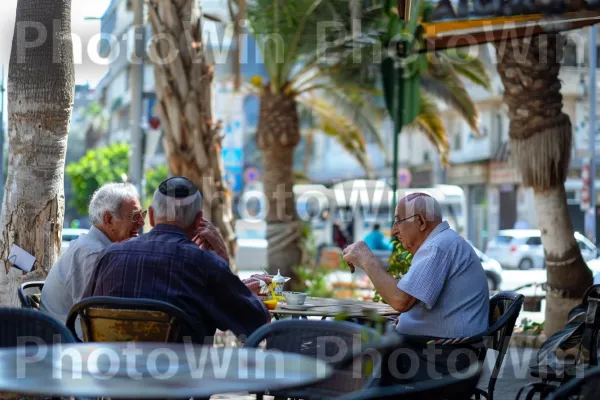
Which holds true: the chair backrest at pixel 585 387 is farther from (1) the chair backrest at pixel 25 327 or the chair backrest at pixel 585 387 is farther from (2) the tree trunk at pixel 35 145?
(2) the tree trunk at pixel 35 145

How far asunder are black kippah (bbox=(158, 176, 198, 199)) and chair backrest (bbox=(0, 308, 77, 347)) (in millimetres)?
883

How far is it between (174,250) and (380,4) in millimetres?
13841

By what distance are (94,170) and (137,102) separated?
4098cm

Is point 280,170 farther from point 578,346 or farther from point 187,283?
point 187,283

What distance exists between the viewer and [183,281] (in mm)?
4289

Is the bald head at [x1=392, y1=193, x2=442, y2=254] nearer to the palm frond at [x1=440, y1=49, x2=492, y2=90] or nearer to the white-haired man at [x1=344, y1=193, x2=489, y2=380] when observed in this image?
the white-haired man at [x1=344, y1=193, x2=489, y2=380]

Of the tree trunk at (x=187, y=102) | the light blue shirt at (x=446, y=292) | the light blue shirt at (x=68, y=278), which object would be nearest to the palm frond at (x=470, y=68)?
the tree trunk at (x=187, y=102)

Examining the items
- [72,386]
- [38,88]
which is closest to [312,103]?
[38,88]

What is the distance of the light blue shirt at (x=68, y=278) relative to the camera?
5.30 m

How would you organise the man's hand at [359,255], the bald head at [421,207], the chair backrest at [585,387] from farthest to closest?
the bald head at [421,207] < the man's hand at [359,255] < the chair backrest at [585,387]

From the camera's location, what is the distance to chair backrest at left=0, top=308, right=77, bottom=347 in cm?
393

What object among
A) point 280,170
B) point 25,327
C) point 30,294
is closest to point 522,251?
point 280,170

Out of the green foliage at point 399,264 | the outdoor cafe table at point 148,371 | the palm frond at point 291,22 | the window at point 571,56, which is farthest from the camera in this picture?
the window at point 571,56

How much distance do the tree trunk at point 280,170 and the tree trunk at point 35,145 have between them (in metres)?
14.4
